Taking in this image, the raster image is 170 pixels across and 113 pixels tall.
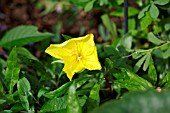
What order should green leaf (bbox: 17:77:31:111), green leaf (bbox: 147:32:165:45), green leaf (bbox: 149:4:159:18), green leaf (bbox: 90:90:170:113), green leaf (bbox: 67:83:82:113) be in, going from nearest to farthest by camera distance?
green leaf (bbox: 90:90:170:113) < green leaf (bbox: 67:83:82:113) < green leaf (bbox: 17:77:31:111) < green leaf (bbox: 149:4:159:18) < green leaf (bbox: 147:32:165:45)

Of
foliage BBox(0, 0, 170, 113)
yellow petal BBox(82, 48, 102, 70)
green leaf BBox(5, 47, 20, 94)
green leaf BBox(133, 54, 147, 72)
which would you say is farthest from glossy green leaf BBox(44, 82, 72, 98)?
green leaf BBox(133, 54, 147, 72)

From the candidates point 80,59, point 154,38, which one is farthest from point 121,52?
point 80,59

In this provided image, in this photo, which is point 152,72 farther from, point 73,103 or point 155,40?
point 73,103

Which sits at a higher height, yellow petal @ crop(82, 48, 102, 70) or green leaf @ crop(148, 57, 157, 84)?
yellow petal @ crop(82, 48, 102, 70)

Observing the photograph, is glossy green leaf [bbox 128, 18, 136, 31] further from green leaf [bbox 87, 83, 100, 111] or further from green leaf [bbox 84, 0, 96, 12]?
green leaf [bbox 87, 83, 100, 111]

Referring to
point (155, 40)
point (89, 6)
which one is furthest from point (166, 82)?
point (89, 6)

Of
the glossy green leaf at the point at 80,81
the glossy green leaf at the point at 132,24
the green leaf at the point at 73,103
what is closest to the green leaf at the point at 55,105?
the glossy green leaf at the point at 80,81

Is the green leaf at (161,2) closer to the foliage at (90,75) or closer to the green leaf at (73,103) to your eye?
the foliage at (90,75)
